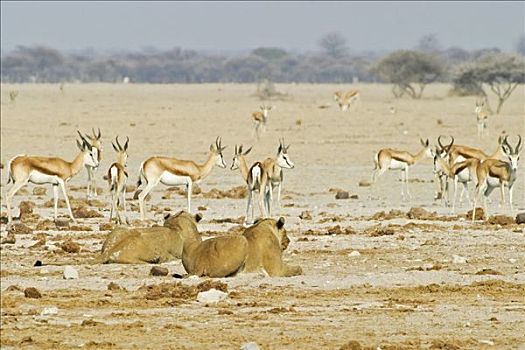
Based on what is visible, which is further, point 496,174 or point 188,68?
point 188,68

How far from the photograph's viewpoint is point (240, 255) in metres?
12.4

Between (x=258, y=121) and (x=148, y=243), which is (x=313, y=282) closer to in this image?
Result: (x=148, y=243)

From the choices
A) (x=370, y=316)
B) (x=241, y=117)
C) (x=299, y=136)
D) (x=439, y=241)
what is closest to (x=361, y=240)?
(x=439, y=241)

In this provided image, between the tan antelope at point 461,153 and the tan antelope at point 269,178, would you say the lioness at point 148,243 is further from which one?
the tan antelope at point 461,153

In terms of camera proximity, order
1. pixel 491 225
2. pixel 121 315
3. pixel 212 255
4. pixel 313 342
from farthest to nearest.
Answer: pixel 491 225 < pixel 212 255 < pixel 121 315 < pixel 313 342

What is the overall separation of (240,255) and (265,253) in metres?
0.33

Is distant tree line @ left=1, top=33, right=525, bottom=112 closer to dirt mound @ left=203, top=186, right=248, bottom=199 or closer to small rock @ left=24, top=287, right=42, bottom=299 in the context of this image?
dirt mound @ left=203, top=186, right=248, bottom=199

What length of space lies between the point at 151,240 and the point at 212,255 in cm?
158

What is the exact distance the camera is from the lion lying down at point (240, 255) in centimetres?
1244

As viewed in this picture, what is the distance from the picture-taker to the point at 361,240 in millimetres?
16625

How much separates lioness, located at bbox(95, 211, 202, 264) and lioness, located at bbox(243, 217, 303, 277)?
145 centimetres

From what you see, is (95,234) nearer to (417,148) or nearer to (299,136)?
(417,148)

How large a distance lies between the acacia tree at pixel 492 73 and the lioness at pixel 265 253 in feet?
137

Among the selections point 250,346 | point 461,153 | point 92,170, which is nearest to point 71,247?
point 250,346
